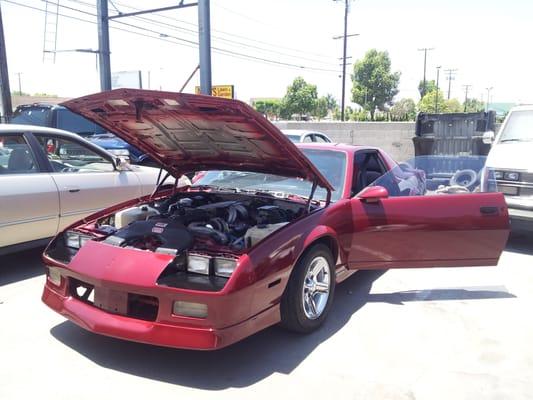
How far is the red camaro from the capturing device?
3.13m

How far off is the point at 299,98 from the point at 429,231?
220 ft

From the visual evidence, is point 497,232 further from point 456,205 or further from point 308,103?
point 308,103

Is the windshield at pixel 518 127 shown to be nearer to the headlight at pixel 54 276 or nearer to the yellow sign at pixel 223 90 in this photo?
the headlight at pixel 54 276

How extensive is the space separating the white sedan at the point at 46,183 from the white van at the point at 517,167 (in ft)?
15.6

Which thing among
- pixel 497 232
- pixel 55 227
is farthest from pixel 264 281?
pixel 55 227

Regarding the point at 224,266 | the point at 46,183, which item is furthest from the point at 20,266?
the point at 224,266

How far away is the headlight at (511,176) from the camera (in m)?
6.73

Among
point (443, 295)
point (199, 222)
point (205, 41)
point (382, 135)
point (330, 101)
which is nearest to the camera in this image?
point (199, 222)

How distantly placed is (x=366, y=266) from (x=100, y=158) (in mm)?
3831

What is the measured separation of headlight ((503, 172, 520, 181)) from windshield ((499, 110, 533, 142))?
1.05 meters

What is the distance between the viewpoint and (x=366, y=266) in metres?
4.39

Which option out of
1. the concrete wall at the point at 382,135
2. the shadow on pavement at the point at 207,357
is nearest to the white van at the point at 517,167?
the shadow on pavement at the point at 207,357

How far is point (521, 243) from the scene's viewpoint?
7.16 m

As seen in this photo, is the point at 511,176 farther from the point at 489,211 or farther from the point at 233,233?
the point at 233,233
